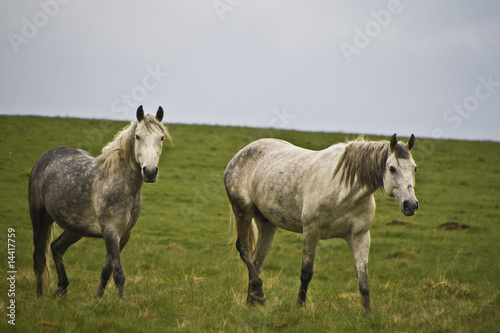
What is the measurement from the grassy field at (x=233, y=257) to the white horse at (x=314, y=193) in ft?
2.39

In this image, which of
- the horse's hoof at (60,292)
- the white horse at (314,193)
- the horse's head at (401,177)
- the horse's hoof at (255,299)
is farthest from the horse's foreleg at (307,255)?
the horse's hoof at (60,292)

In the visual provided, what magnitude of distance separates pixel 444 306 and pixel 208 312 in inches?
126

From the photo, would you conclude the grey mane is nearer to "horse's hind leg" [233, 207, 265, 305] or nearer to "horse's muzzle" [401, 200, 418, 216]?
"horse's muzzle" [401, 200, 418, 216]

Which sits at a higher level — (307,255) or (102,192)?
(102,192)

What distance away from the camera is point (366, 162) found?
6.11m

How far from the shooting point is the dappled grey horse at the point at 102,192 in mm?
6516

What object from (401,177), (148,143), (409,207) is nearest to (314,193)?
(401,177)

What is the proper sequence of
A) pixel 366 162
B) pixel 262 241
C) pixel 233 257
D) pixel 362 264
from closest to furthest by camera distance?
pixel 366 162
pixel 362 264
pixel 262 241
pixel 233 257

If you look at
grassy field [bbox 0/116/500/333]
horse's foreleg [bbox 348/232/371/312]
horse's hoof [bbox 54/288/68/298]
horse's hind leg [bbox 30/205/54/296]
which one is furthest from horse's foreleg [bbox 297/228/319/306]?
horse's hind leg [bbox 30/205/54/296]

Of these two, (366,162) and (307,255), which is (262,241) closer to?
(307,255)

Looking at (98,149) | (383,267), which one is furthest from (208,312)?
(98,149)

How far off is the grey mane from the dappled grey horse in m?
2.42

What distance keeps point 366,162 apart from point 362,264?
133cm

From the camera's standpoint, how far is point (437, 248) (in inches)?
531
